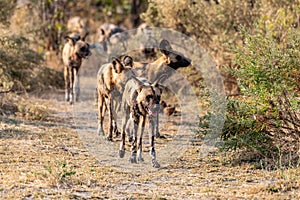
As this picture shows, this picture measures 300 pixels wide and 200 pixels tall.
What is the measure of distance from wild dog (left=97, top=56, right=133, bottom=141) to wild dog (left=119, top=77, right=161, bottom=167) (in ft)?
3.81

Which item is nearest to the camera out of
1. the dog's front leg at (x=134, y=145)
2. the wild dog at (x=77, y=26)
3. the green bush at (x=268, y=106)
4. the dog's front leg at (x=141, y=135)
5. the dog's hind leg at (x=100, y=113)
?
the green bush at (x=268, y=106)

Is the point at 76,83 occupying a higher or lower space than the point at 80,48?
lower

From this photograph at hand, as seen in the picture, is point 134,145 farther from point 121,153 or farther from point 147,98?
point 147,98

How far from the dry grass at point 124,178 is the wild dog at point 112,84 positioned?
3.79ft

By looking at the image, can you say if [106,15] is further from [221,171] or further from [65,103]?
[221,171]

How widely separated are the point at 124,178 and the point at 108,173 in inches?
13.5

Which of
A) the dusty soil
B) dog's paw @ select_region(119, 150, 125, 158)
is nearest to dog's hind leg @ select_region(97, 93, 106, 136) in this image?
the dusty soil

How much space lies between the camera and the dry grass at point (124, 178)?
22.5ft

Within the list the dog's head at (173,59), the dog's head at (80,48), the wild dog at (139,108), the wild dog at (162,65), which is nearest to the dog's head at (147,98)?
the wild dog at (139,108)

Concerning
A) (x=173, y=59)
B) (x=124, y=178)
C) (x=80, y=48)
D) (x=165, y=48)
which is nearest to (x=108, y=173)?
(x=124, y=178)

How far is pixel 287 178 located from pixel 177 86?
800cm

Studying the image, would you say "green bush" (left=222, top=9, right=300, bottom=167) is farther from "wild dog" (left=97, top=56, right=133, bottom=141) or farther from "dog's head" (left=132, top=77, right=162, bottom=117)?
"wild dog" (left=97, top=56, right=133, bottom=141)

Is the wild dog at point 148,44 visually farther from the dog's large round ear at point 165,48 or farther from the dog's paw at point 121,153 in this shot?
the dog's paw at point 121,153

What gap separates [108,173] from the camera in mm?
7922
